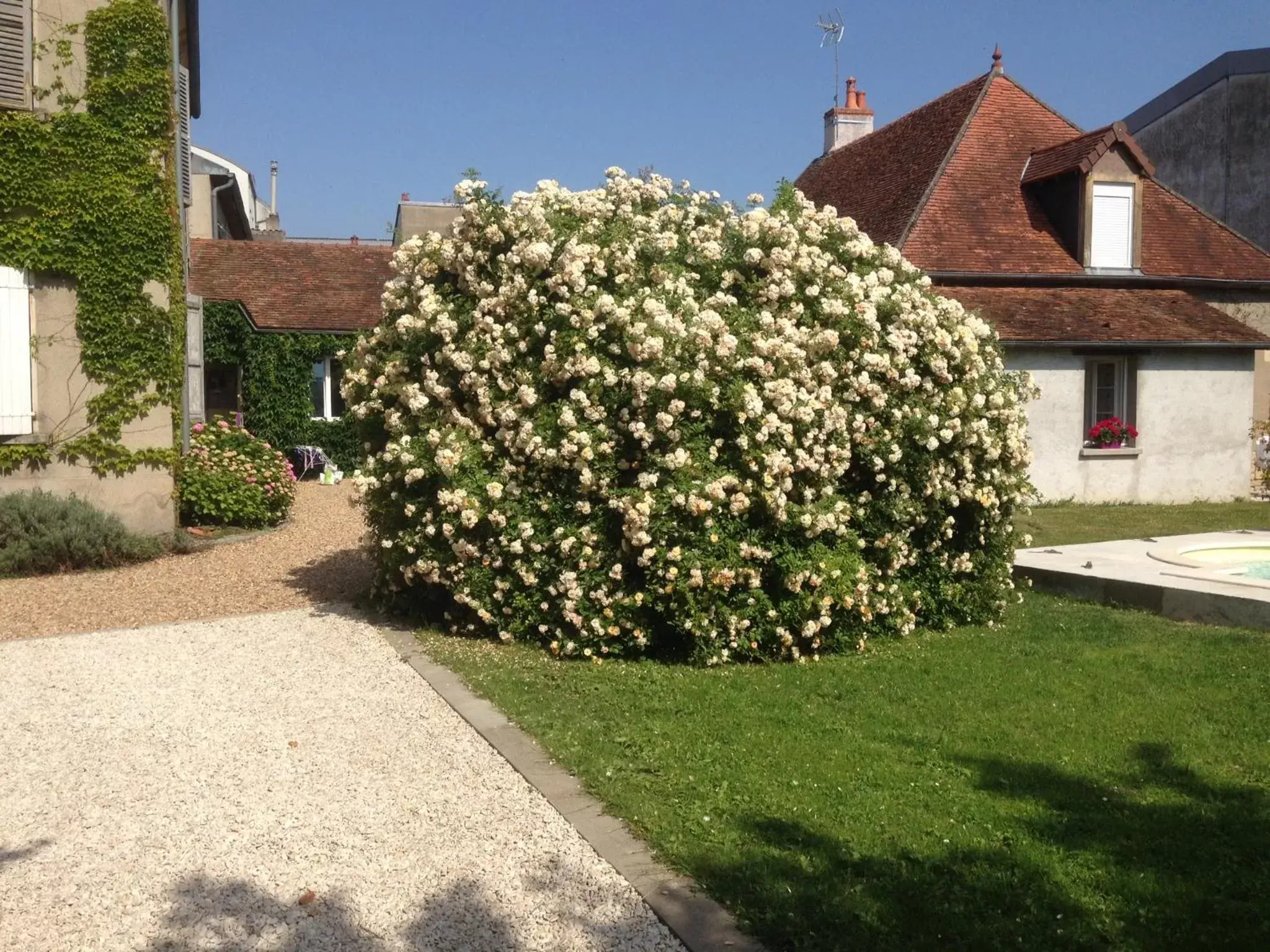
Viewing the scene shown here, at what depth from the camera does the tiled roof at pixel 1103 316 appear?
1689cm

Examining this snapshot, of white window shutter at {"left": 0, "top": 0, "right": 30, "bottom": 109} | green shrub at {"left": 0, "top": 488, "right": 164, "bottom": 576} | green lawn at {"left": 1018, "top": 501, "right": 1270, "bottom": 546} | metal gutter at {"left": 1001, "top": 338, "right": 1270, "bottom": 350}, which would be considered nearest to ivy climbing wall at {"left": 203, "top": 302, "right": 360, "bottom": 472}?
white window shutter at {"left": 0, "top": 0, "right": 30, "bottom": 109}

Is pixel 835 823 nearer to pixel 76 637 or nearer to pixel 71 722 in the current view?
pixel 71 722

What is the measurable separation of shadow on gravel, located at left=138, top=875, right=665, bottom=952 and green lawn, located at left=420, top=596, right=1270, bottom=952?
66 cm

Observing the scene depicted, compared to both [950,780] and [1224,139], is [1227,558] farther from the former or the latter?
[1224,139]

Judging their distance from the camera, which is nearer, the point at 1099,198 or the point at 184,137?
the point at 184,137

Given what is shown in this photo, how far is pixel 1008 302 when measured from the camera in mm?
17656

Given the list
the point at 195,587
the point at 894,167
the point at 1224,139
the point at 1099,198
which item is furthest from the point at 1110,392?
the point at 195,587

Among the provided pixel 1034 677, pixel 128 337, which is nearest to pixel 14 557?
pixel 128 337

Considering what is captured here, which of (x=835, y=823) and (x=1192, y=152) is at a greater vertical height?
(x=1192, y=152)

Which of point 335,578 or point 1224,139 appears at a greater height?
point 1224,139

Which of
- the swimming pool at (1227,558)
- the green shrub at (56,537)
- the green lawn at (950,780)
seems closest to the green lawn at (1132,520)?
the swimming pool at (1227,558)

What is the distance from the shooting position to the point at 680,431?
22.9 ft

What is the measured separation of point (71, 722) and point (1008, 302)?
14.7 m

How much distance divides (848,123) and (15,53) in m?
18.0
